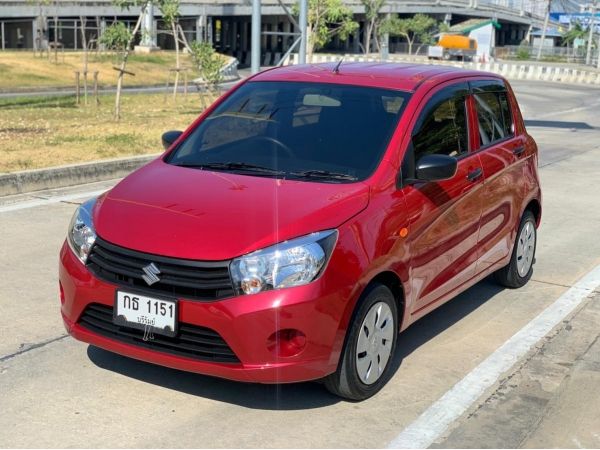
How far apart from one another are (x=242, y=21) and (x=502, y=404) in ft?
234

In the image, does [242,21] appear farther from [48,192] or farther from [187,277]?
[187,277]

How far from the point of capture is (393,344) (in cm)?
503

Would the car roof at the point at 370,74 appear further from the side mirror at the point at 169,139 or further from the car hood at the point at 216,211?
the car hood at the point at 216,211

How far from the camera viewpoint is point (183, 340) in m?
4.41

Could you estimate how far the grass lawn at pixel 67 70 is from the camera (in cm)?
3234

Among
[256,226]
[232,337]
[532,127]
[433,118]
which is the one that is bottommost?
[532,127]

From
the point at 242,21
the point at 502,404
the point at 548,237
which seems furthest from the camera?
the point at 242,21

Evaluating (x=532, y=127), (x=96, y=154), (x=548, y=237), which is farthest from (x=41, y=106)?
(x=548, y=237)

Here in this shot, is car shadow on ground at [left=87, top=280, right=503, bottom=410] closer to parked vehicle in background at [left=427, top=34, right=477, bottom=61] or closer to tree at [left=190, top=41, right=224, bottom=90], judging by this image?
tree at [left=190, top=41, right=224, bottom=90]

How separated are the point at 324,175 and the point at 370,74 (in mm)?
1093

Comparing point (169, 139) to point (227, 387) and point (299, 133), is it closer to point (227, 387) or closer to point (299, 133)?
point (299, 133)

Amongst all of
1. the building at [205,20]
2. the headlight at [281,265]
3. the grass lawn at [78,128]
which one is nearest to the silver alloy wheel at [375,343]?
the headlight at [281,265]

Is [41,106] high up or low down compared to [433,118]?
down

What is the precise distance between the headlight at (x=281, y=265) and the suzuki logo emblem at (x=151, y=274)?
1.24 ft
